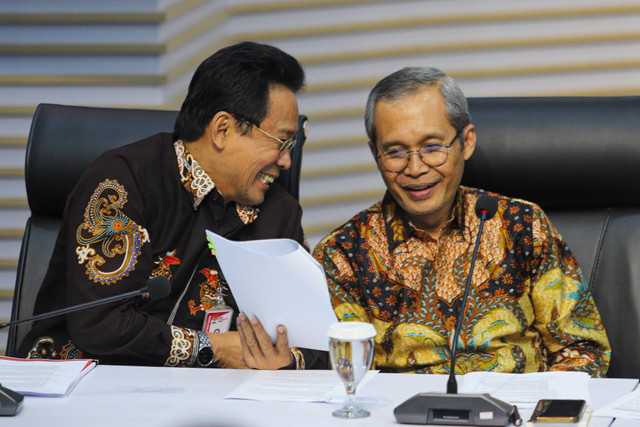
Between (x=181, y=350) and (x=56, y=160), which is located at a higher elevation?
(x=56, y=160)

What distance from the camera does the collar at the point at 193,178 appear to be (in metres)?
2.17

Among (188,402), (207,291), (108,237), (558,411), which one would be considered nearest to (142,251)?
(108,237)

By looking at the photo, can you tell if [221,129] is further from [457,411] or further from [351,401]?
[457,411]

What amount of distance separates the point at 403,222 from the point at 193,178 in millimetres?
566

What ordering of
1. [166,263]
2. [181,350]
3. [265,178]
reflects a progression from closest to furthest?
[181,350] → [166,263] → [265,178]

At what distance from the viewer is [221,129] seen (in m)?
2.19

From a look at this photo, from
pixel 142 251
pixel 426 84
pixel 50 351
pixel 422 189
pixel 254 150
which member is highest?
pixel 426 84

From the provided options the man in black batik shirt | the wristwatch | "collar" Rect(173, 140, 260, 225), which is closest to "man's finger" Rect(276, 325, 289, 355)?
the man in black batik shirt

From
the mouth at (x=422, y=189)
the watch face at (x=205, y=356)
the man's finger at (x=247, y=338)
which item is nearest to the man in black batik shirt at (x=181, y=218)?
the watch face at (x=205, y=356)

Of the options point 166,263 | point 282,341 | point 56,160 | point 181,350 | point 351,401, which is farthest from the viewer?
point 56,160

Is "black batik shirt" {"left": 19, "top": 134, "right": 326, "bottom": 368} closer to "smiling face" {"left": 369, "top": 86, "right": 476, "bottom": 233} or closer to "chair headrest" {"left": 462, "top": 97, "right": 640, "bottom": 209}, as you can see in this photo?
"smiling face" {"left": 369, "top": 86, "right": 476, "bottom": 233}

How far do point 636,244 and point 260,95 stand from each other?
1.09 meters

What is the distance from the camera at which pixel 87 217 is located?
2025mm

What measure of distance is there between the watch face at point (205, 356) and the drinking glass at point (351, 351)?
1.97 ft
